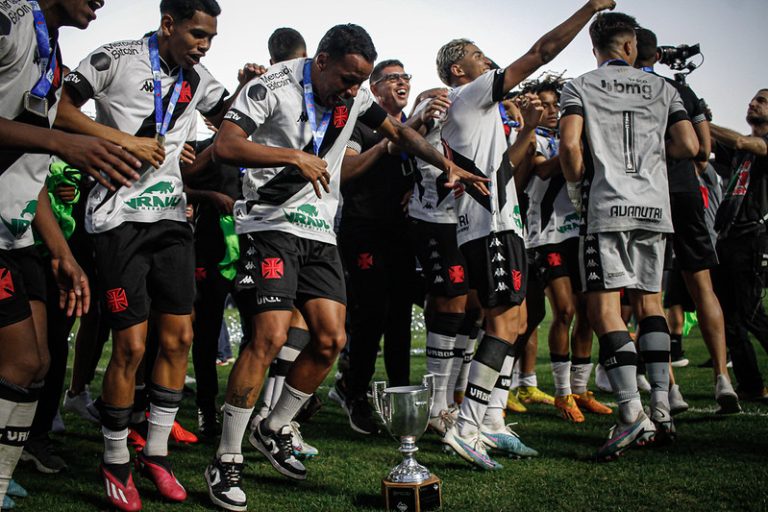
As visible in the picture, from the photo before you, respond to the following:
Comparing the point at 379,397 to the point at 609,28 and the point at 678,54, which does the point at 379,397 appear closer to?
the point at 609,28

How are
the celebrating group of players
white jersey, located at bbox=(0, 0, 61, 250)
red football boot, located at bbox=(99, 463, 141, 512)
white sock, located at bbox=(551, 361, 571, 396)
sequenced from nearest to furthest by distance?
1. white jersey, located at bbox=(0, 0, 61, 250)
2. the celebrating group of players
3. red football boot, located at bbox=(99, 463, 141, 512)
4. white sock, located at bbox=(551, 361, 571, 396)

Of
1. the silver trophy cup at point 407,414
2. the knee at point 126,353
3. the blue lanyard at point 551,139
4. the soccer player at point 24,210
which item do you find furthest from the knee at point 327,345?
the blue lanyard at point 551,139

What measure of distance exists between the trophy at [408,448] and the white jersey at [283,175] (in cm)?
98

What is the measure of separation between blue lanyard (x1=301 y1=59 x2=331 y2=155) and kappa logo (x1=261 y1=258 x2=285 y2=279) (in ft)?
2.18

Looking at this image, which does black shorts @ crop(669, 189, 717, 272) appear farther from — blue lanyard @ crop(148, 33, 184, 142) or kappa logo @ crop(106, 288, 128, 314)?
kappa logo @ crop(106, 288, 128, 314)

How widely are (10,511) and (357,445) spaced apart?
2.19 metres

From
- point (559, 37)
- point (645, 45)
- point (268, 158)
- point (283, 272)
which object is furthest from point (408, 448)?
point (645, 45)

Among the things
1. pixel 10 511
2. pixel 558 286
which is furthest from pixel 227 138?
pixel 558 286

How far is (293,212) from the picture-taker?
4.06 meters

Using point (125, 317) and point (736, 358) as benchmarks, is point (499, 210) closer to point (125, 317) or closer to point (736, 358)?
point (125, 317)

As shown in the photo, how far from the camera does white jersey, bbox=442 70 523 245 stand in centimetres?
462

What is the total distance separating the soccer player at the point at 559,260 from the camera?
20.7 ft

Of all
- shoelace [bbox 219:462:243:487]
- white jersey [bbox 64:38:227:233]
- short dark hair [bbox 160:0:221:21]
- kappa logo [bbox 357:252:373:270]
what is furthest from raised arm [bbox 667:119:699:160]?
shoelace [bbox 219:462:243:487]

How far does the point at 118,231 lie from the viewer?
12.7 feet
